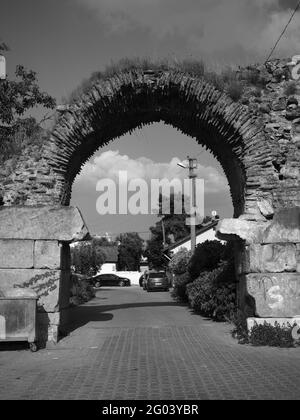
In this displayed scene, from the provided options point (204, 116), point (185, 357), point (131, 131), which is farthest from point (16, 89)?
point (185, 357)

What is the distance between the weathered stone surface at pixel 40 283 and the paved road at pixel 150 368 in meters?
0.86

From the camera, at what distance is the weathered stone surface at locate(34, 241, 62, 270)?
994cm

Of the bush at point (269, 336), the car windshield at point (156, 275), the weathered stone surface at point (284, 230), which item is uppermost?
the weathered stone surface at point (284, 230)

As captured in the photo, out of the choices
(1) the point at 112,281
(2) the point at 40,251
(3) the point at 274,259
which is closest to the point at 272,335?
(3) the point at 274,259

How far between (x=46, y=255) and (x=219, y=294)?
4749mm

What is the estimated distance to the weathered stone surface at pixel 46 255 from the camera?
994 cm

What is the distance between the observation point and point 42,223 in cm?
1003

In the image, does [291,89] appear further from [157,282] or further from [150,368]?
[157,282]

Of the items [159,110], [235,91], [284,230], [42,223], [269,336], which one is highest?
[235,91]

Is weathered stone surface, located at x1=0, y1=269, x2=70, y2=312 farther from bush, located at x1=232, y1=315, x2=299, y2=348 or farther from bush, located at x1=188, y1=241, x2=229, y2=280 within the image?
bush, located at x1=188, y1=241, x2=229, y2=280

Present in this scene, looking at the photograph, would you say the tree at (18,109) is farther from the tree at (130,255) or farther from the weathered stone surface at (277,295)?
the tree at (130,255)

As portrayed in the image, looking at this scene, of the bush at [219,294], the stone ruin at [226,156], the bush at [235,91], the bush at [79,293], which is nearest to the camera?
the stone ruin at [226,156]

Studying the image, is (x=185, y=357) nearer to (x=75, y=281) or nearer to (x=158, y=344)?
(x=158, y=344)

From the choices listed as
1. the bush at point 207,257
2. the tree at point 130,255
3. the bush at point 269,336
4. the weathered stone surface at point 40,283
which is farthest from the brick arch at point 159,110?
the tree at point 130,255
